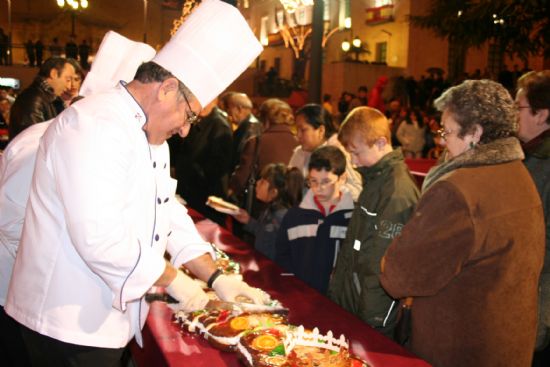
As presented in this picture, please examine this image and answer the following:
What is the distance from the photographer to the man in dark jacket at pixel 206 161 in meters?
5.27

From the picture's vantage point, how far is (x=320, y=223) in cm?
314

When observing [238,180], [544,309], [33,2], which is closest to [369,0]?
[33,2]

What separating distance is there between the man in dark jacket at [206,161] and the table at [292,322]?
245 centimetres

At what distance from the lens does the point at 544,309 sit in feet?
9.21

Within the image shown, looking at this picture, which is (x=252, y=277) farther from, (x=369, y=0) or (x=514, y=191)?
(x=369, y=0)

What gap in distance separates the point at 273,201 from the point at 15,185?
1.85 m

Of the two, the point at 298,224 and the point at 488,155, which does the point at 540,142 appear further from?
the point at 298,224

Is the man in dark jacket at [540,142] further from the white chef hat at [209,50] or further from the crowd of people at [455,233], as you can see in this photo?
the white chef hat at [209,50]

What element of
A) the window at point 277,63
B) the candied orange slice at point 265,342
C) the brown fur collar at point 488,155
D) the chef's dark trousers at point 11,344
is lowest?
the chef's dark trousers at point 11,344

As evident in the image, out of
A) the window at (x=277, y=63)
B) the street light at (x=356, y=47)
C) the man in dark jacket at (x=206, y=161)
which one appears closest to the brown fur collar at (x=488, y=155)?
the man in dark jacket at (x=206, y=161)

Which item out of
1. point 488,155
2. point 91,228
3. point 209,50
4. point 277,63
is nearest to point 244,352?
point 91,228

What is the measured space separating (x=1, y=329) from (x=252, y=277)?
1.13 m

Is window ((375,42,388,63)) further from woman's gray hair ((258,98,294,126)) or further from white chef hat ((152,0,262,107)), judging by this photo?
white chef hat ((152,0,262,107))

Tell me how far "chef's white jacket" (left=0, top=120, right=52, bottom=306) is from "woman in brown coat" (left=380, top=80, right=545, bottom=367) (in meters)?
1.41
